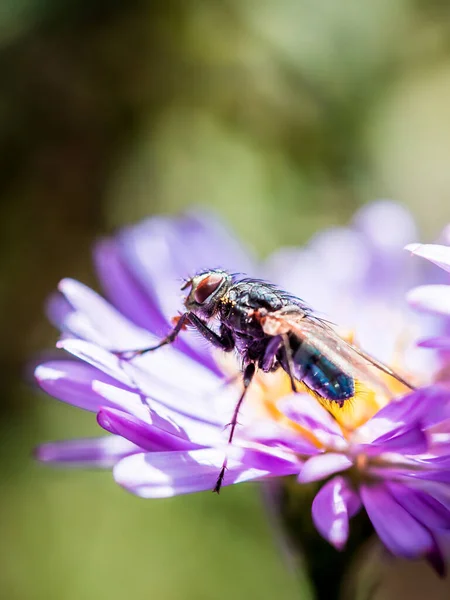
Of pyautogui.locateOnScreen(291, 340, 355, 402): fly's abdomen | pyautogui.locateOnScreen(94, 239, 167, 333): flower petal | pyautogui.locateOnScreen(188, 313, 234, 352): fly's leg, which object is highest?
pyautogui.locateOnScreen(94, 239, 167, 333): flower petal

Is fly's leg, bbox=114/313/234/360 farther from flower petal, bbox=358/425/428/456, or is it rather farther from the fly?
flower petal, bbox=358/425/428/456

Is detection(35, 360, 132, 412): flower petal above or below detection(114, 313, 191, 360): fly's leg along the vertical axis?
below

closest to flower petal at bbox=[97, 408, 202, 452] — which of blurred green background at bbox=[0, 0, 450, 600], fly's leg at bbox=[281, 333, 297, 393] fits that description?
fly's leg at bbox=[281, 333, 297, 393]

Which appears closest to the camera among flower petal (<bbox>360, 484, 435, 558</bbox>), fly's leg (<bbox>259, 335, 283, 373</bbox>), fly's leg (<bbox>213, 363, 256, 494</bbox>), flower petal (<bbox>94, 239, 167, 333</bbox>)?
flower petal (<bbox>360, 484, 435, 558</bbox>)

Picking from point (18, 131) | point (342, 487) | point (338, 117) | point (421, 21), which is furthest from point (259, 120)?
point (342, 487)

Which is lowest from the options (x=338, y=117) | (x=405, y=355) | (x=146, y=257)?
(x=405, y=355)

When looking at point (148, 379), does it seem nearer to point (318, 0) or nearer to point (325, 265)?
point (325, 265)
